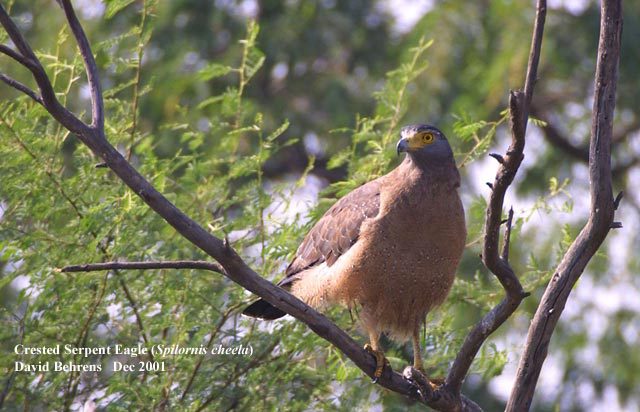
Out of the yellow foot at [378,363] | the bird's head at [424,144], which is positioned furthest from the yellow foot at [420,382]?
the bird's head at [424,144]

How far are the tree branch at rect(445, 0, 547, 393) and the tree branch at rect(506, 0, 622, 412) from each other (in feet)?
0.79

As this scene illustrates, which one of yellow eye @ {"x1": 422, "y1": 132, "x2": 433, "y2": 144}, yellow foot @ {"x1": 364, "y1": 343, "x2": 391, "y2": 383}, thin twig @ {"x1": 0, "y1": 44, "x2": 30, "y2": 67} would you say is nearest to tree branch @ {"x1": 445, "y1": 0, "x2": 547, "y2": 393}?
yellow foot @ {"x1": 364, "y1": 343, "x2": 391, "y2": 383}

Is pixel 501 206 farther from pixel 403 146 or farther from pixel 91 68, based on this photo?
pixel 91 68

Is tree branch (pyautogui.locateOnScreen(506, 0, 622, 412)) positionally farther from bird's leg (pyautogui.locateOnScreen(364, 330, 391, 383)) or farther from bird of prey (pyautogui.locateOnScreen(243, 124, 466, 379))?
bird of prey (pyautogui.locateOnScreen(243, 124, 466, 379))

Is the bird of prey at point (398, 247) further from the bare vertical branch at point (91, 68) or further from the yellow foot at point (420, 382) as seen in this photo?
the bare vertical branch at point (91, 68)

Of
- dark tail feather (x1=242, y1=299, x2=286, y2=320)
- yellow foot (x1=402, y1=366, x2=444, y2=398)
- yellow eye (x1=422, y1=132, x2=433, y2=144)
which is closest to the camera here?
yellow foot (x1=402, y1=366, x2=444, y2=398)

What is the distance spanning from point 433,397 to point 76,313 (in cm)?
206

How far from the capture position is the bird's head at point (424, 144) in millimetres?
5977

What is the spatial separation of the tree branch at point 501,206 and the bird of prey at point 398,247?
0.69 meters

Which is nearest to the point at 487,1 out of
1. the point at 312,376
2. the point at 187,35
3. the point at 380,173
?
the point at 187,35

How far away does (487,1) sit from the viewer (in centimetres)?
1297

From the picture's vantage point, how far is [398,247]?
18.6 ft

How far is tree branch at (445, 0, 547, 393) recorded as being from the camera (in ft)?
13.5

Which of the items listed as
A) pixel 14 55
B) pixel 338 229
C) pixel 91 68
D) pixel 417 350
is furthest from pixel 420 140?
pixel 14 55
